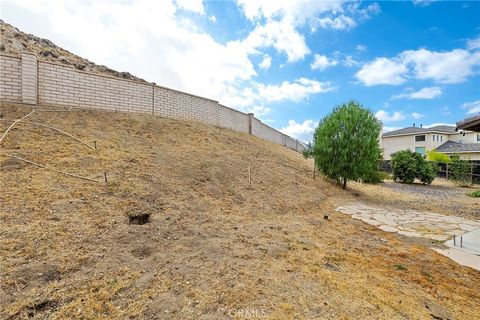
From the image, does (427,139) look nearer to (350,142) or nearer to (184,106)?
(350,142)

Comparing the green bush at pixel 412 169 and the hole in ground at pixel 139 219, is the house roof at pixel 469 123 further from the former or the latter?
the green bush at pixel 412 169

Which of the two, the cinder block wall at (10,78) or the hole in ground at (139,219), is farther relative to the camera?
the cinder block wall at (10,78)

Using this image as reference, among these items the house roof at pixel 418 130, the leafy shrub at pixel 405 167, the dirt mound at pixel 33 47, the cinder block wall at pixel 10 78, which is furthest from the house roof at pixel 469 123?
the house roof at pixel 418 130

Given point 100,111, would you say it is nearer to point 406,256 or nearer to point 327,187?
point 327,187

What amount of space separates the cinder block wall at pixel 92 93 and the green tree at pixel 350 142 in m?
5.36

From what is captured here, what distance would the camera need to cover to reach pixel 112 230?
2.92m

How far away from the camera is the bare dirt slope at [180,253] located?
6.24 feet

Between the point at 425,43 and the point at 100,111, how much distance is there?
1150 cm

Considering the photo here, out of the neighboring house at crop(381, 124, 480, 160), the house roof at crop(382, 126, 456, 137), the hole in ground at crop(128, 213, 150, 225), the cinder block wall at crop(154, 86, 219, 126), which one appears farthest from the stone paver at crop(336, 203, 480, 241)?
the house roof at crop(382, 126, 456, 137)

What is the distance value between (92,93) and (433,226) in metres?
9.86

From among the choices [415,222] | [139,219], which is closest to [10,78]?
[139,219]

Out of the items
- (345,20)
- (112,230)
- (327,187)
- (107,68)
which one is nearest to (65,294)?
(112,230)

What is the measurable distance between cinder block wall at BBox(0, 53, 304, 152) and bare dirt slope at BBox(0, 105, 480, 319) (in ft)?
7.28

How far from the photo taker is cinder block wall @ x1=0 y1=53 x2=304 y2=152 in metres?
6.68
